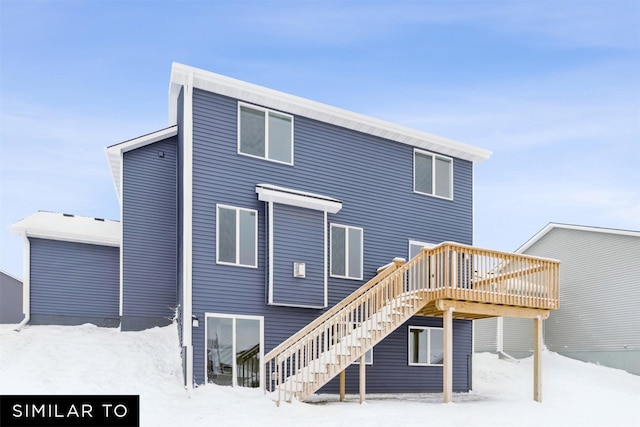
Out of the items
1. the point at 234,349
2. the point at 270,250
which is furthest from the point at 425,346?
the point at 234,349

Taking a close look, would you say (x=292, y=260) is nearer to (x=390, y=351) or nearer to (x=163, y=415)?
(x=390, y=351)

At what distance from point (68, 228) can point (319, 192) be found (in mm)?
7357

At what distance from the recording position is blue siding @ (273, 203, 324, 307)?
51.4 ft

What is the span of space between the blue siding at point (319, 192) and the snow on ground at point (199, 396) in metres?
1.30

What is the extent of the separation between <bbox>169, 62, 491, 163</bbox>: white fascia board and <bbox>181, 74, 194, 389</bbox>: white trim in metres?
0.42

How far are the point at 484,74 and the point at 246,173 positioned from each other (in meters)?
12.1

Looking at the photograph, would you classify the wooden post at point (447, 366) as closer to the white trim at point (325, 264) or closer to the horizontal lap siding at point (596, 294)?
the white trim at point (325, 264)

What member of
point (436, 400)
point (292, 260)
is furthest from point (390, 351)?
point (292, 260)

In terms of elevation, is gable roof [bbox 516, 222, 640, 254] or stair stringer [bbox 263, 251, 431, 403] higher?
gable roof [bbox 516, 222, 640, 254]

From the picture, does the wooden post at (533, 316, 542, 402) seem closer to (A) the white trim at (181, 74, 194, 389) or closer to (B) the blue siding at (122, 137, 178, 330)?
(A) the white trim at (181, 74, 194, 389)

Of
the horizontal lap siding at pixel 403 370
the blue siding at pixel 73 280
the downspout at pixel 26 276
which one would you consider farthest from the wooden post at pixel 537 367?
the downspout at pixel 26 276

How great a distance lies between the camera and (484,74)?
24.0 metres

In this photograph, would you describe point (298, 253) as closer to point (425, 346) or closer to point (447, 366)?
point (447, 366)

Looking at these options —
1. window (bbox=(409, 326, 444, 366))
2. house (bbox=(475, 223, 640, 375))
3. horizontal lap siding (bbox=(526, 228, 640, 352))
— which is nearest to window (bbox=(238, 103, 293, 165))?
window (bbox=(409, 326, 444, 366))
